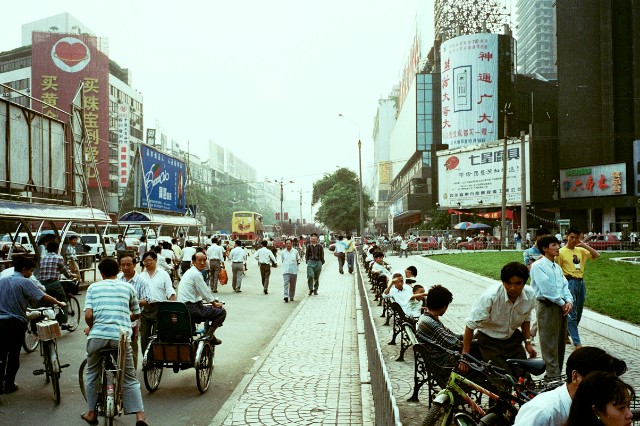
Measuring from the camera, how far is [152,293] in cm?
834

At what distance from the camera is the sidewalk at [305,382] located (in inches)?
244

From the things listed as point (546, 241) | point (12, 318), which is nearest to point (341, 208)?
point (12, 318)

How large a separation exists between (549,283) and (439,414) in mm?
2646

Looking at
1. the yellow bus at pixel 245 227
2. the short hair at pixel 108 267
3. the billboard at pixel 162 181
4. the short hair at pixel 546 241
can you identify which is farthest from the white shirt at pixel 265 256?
the yellow bus at pixel 245 227

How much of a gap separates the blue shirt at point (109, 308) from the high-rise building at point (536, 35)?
507ft

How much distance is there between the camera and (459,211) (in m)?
63.0

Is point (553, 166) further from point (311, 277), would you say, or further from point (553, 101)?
point (311, 277)

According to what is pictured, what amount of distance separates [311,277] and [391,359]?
9713 millimetres

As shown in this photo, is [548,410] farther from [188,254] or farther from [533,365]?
[188,254]

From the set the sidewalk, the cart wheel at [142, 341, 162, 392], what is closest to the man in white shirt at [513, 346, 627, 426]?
the sidewalk

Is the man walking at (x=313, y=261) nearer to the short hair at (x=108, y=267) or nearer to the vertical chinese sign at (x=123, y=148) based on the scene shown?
the short hair at (x=108, y=267)

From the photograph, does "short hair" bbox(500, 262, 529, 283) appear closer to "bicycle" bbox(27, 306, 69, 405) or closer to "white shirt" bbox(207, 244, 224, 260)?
"bicycle" bbox(27, 306, 69, 405)

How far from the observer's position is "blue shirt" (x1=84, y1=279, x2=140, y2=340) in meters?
5.77

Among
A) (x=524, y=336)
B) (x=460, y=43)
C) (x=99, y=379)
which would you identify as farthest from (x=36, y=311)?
(x=460, y=43)
